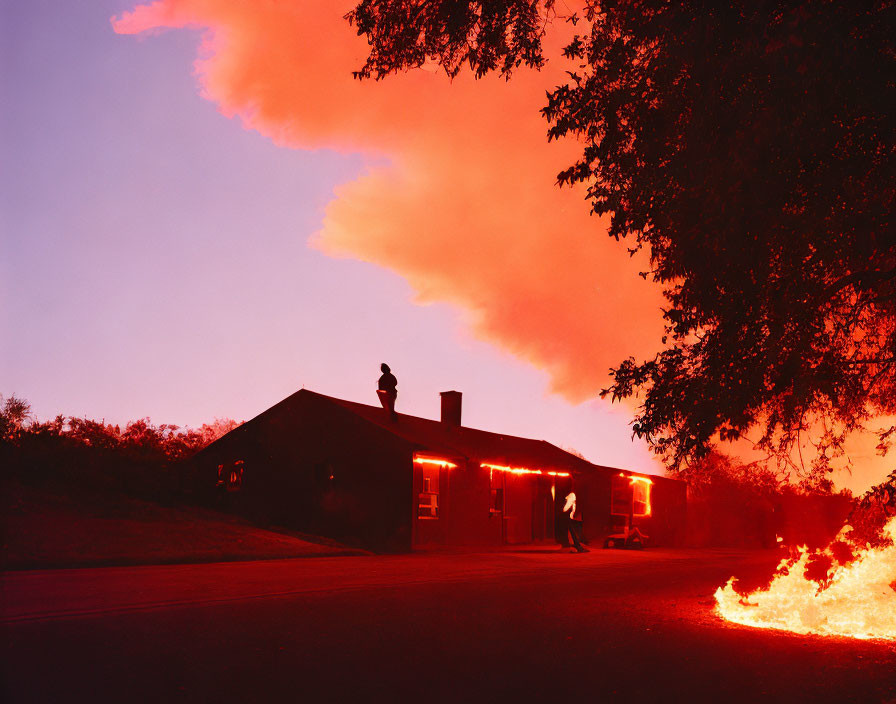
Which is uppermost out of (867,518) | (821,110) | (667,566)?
(821,110)

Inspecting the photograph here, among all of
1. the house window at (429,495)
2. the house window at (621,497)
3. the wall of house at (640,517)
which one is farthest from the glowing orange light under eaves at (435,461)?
the house window at (621,497)

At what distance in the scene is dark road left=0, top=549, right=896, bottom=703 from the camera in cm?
551

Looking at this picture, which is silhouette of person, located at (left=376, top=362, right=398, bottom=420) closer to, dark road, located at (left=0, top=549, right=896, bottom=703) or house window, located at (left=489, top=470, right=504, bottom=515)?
house window, located at (left=489, top=470, right=504, bottom=515)

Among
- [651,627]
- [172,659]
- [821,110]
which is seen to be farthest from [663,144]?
[172,659]

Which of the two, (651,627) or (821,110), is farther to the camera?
(651,627)

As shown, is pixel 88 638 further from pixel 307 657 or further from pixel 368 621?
pixel 368 621

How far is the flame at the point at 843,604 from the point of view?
8.94m

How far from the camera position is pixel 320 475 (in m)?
28.9

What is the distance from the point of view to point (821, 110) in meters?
6.67

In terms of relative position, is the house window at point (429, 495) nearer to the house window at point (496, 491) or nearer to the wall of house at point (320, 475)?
the wall of house at point (320, 475)

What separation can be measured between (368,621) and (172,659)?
2721mm

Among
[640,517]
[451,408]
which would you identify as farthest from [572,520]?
[640,517]

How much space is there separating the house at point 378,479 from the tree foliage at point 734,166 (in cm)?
1815

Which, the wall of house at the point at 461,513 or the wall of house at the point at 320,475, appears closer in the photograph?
the wall of house at the point at 320,475
